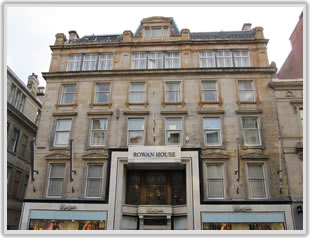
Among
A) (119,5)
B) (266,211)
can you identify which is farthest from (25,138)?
(266,211)

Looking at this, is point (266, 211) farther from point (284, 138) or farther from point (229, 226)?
point (284, 138)

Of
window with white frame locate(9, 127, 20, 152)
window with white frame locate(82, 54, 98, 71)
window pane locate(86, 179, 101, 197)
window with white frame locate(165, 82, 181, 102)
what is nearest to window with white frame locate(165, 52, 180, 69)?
window with white frame locate(165, 82, 181, 102)

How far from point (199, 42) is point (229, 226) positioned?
1509cm

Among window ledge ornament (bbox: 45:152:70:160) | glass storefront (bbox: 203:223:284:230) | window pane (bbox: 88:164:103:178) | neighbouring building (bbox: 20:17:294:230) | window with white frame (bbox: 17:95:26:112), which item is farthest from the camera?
window with white frame (bbox: 17:95:26:112)

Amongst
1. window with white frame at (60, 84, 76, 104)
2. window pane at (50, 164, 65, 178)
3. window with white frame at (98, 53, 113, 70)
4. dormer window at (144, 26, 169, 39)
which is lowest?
window pane at (50, 164, 65, 178)

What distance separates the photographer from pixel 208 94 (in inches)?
840

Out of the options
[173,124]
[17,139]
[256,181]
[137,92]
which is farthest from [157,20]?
[17,139]

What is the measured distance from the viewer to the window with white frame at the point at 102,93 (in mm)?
21703

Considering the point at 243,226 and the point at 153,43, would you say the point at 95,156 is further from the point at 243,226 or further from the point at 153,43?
the point at 243,226

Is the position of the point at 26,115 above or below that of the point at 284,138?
above

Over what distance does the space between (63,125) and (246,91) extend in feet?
49.3

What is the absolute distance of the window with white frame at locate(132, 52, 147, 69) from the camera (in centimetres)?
2283

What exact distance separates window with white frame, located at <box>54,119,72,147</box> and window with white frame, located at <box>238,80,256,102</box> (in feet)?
45.9

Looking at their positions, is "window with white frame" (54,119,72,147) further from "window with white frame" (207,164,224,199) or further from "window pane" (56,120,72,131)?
"window with white frame" (207,164,224,199)
